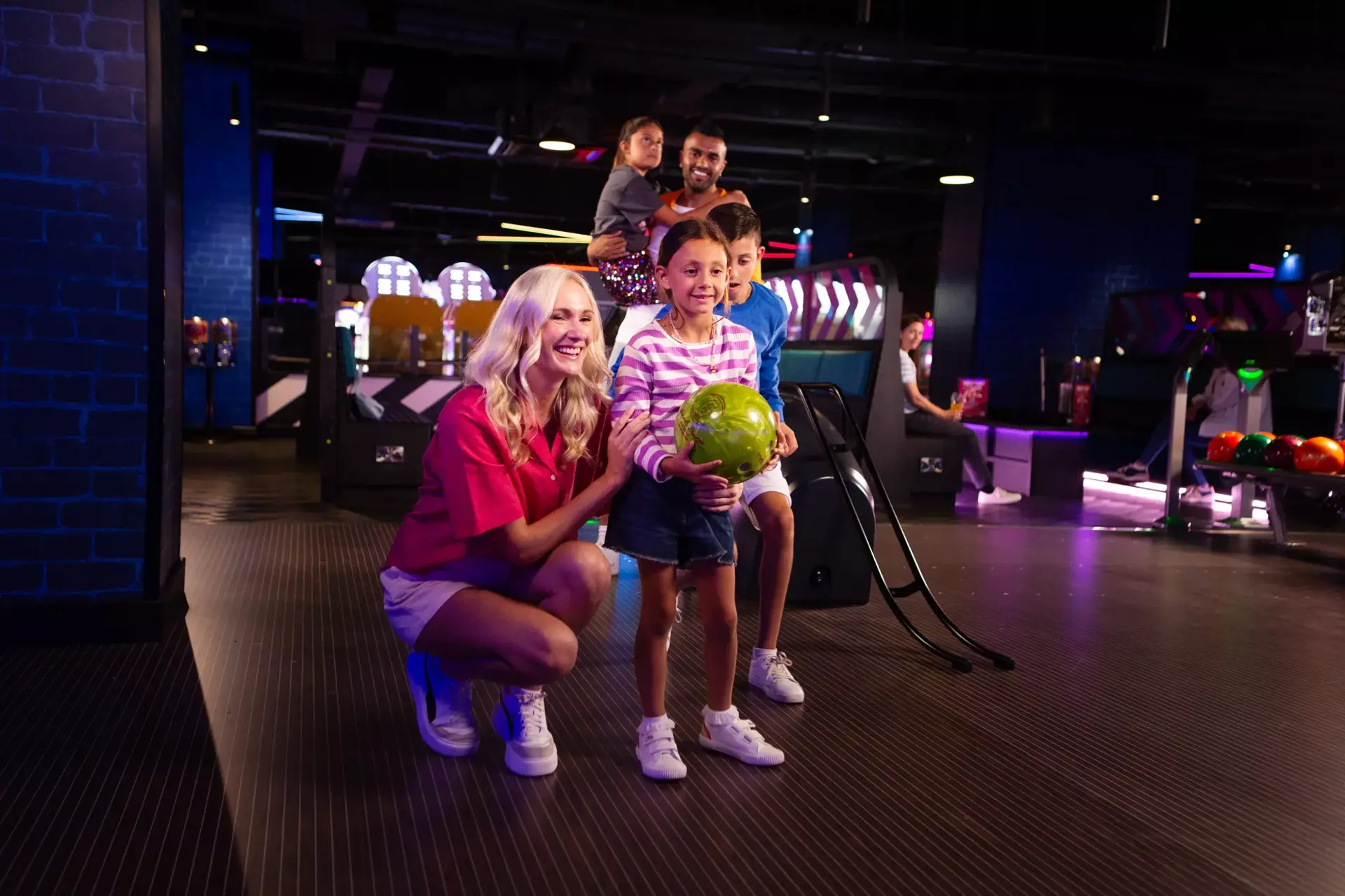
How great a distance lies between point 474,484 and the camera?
239 centimetres

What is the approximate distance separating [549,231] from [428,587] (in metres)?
23.8

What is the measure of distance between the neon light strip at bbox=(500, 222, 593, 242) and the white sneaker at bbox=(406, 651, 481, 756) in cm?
2277

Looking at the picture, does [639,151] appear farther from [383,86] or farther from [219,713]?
[383,86]

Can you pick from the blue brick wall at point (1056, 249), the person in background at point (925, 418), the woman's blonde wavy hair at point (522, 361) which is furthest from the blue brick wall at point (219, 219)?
the woman's blonde wavy hair at point (522, 361)

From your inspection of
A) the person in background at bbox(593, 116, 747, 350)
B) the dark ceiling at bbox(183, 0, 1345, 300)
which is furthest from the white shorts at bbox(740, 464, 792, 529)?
the dark ceiling at bbox(183, 0, 1345, 300)

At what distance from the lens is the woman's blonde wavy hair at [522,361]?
2473 millimetres

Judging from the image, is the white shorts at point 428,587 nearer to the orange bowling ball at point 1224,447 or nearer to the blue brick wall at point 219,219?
the orange bowling ball at point 1224,447

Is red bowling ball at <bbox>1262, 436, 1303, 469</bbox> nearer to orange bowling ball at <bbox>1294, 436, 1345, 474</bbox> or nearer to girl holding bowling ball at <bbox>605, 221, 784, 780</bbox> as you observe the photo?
orange bowling ball at <bbox>1294, 436, 1345, 474</bbox>

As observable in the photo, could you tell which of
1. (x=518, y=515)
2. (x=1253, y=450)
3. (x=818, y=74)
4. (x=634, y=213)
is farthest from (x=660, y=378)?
(x=818, y=74)

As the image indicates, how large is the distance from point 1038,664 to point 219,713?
262 cm

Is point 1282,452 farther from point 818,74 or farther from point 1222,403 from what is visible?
point 818,74

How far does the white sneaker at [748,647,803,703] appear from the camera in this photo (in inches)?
127

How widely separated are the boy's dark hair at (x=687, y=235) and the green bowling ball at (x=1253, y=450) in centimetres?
536

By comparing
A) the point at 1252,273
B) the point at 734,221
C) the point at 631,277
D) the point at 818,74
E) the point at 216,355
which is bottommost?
the point at 216,355
